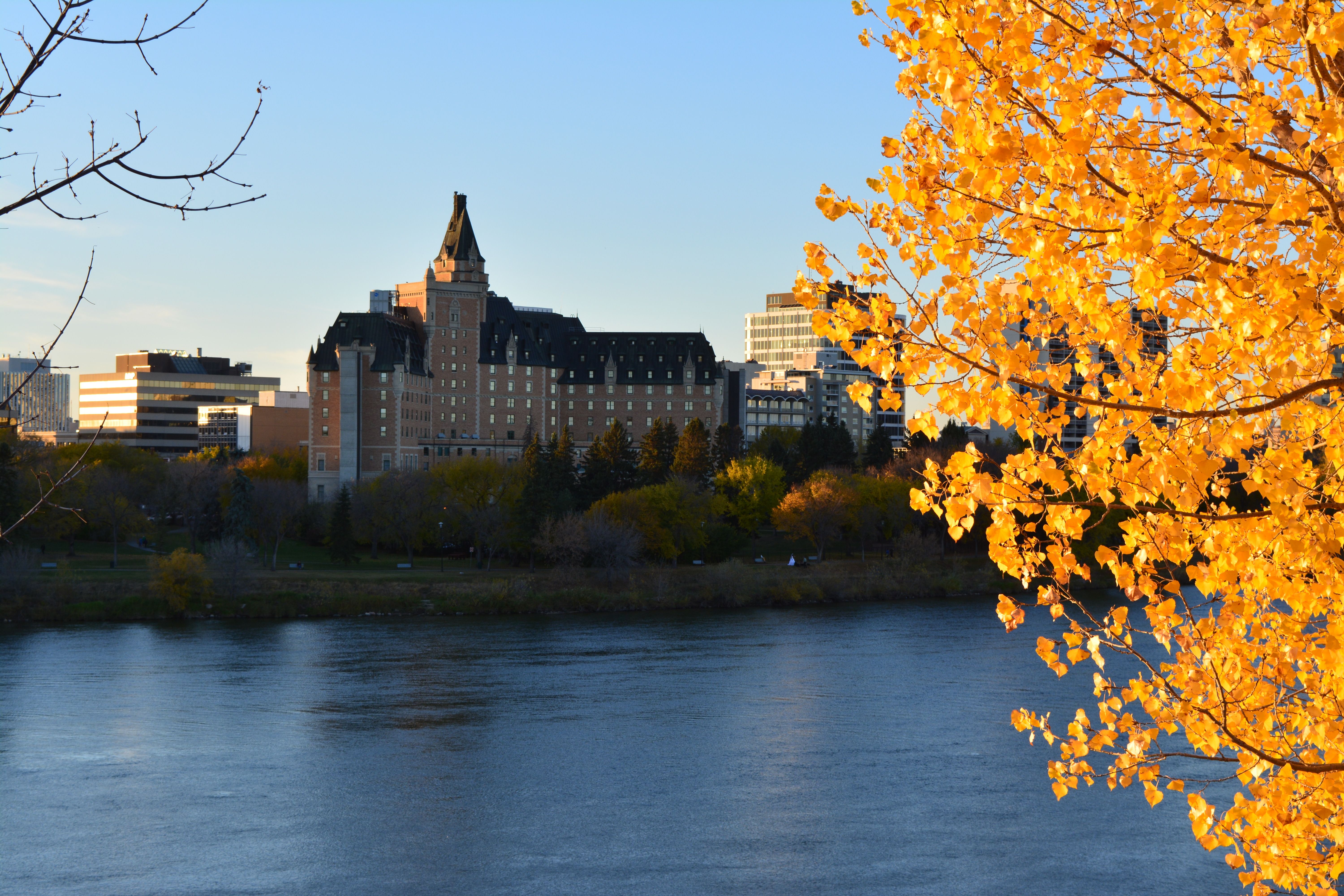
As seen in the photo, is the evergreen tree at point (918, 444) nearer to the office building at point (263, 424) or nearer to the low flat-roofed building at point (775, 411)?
the low flat-roofed building at point (775, 411)

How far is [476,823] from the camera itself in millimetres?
30875

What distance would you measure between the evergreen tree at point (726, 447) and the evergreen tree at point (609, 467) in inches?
381

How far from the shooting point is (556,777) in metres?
34.3

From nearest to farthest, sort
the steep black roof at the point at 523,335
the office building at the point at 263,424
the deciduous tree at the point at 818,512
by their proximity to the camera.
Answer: the deciduous tree at the point at 818,512, the steep black roof at the point at 523,335, the office building at the point at 263,424

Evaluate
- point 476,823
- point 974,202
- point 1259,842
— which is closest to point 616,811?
point 476,823

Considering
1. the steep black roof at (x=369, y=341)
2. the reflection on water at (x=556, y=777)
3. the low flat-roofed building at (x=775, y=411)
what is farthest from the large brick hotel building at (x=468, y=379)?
the reflection on water at (x=556, y=777)

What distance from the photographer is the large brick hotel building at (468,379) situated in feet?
403

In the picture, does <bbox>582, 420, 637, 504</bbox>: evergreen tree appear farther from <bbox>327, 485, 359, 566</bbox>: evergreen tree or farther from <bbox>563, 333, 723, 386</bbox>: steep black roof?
<bbox>563, 333, 723, 386</bbox>: steep black roof

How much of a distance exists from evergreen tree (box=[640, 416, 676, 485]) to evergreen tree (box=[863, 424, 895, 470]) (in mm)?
19334

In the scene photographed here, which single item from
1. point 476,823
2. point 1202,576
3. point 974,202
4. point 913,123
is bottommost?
point 476,823

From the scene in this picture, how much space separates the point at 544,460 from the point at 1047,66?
8461cm

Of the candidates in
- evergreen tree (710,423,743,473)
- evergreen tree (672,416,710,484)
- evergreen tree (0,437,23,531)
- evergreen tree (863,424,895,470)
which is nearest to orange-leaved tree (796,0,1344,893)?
evergreen tree (0,437,23,531)

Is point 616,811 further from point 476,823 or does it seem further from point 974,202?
point 974,202

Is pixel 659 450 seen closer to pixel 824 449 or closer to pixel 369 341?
pixel 824 449
